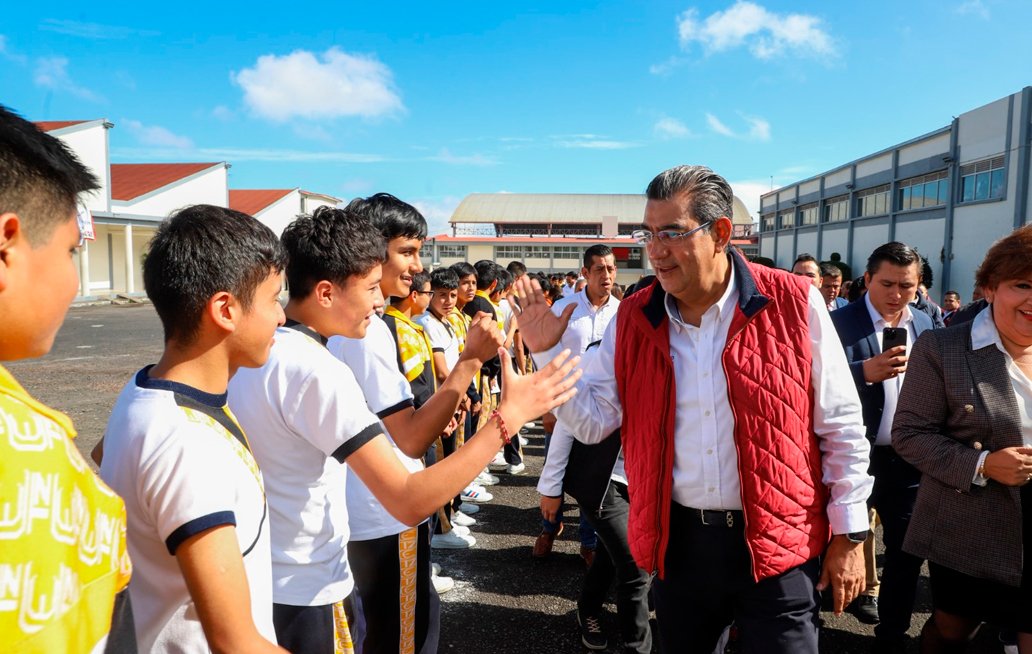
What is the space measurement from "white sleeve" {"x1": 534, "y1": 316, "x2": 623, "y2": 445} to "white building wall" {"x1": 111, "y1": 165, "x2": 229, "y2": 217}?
1221 inches

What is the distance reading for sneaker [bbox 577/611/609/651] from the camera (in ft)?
10.8

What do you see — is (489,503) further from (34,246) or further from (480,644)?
(34,246)

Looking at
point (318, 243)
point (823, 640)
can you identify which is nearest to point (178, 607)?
point (318, 243)

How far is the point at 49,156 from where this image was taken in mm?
896

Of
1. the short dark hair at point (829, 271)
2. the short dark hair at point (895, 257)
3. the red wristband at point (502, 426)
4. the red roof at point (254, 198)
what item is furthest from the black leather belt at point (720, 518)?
the red roof at point (254, 198)

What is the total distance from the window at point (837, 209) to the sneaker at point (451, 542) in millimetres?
28715

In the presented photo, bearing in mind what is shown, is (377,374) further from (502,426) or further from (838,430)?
(838,430)

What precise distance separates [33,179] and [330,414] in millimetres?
863

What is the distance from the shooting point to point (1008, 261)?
2410mm

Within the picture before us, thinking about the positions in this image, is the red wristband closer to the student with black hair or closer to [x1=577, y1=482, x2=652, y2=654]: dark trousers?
the student with black hair

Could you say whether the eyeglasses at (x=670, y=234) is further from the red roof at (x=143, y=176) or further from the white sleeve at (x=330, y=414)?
the red roof at (x=143, y=176)

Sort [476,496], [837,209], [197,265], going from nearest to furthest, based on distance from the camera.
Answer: [197,265]
[476,496]
[837,209]

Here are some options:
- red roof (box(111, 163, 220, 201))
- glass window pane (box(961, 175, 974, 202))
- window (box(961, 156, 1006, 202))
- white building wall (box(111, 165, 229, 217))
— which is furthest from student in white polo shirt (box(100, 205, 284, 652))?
red roof (box(111, 163, 220, 201))

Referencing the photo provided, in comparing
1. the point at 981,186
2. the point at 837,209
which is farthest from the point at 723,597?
the point at 837,209
